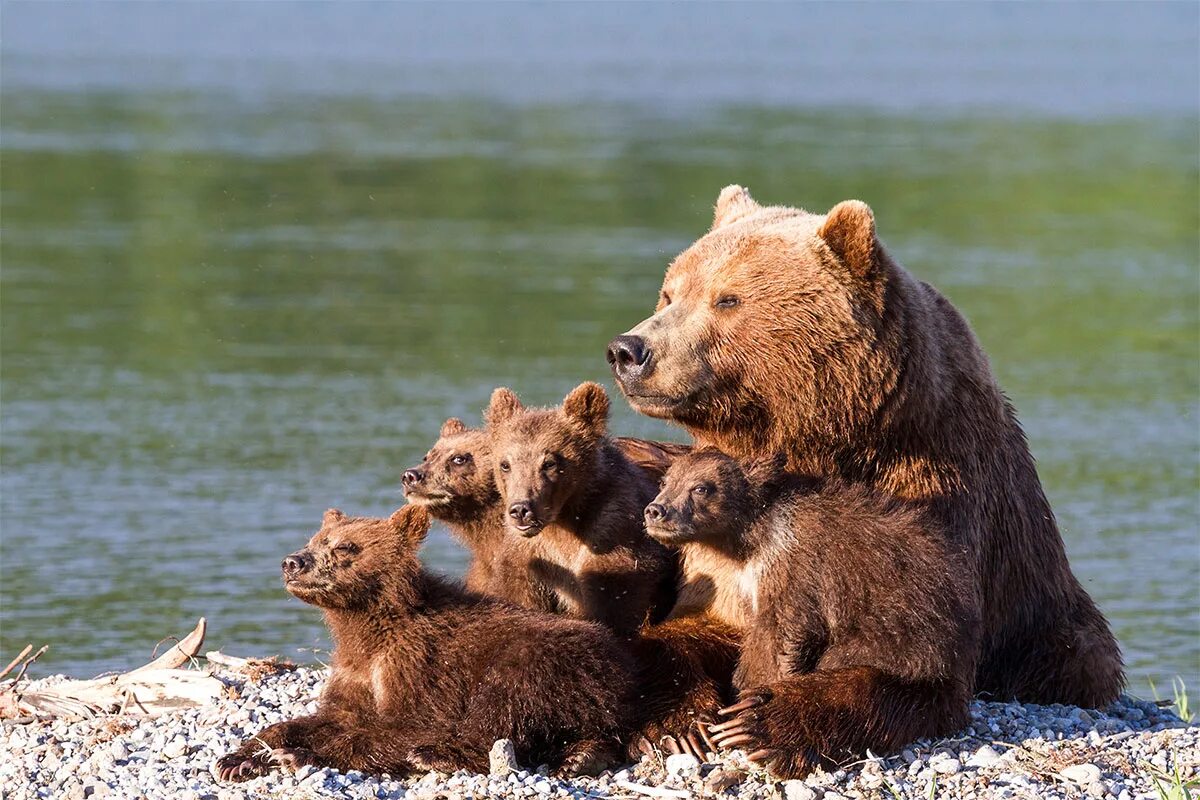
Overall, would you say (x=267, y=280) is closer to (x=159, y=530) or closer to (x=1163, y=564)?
(x=159, y=530)

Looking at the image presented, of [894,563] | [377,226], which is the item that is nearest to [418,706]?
[894,563]

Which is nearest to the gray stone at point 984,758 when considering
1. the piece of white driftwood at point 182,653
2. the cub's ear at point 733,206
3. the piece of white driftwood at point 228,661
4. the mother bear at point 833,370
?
the mother bear at point 833,370

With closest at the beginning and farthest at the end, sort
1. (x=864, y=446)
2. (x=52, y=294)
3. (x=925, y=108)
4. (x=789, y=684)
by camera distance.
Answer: (x=789, y=684) < (x=864, y=446) < (x=52, y=294) < (x=925, y=108)

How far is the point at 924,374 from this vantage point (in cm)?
777

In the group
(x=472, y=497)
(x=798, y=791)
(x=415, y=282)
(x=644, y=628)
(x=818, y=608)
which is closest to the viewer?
(x=798, y=791)

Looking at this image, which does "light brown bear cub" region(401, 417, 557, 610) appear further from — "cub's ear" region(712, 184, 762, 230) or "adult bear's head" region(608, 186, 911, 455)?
"cub's ear" region(712, 184, 762, 230)

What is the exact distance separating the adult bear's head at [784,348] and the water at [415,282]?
5.86 m

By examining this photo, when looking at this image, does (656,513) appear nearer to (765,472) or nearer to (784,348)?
(765,472)

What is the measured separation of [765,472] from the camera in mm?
7484

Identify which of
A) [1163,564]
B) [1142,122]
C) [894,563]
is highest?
[1142,122]

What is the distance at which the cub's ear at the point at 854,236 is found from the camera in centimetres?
762

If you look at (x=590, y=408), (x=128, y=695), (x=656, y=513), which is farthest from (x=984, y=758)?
(x=128, y=695)

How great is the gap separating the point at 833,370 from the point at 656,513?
938 millimetres

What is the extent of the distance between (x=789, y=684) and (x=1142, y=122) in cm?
4596
